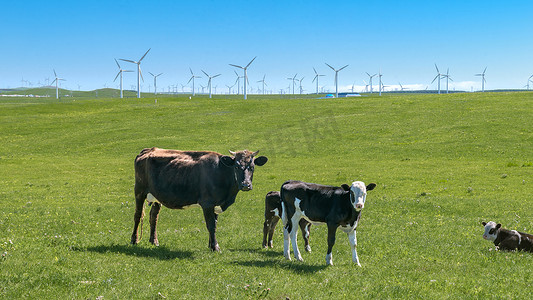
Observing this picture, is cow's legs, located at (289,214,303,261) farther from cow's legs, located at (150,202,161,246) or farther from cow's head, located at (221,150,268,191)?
cow's legs, located at (150,202,161,246)

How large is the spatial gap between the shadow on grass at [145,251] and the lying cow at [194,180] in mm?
999

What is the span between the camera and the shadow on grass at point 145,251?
12.8 m

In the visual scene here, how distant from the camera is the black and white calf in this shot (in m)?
11.7

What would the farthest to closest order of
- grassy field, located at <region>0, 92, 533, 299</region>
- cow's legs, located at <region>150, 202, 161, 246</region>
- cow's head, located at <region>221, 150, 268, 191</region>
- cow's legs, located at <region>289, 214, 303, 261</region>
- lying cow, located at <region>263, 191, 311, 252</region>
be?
cow's legs, located at <region>150, 202, 161, 246</region> → lying cow, located at <region>263, 191, 311, 252</region> → cow's head, located at <region>221, 150, 268, 191</region> → cow's legs, located at <region>289, 214, 303, 261</region> → grassy field, located at <region>0, 92, 533, 299</region>

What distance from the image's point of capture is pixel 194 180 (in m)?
14.3

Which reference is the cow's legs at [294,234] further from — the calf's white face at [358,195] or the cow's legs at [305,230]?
the calf's white face at [358,195]

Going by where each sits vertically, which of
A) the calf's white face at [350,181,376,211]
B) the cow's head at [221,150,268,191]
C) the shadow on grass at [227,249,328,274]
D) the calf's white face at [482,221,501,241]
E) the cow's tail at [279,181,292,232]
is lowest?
the shadow on grass at [227,249,328,274]

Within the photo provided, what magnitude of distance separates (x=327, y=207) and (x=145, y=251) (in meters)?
5.03

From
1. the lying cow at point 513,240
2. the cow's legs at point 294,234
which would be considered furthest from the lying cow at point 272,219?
the lying cow at point 513,240

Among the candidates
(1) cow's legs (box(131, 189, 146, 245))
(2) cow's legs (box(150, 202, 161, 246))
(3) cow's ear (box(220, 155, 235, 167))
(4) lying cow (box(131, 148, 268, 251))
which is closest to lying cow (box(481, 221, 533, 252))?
(4) lying cow (box(131, 148, 268, 251))

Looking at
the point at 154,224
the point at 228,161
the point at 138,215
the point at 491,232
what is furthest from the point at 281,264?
the point at 491,232

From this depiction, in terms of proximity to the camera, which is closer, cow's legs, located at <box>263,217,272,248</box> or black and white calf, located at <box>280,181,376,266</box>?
black and white calf, located at <box>280,181,376,266</box>

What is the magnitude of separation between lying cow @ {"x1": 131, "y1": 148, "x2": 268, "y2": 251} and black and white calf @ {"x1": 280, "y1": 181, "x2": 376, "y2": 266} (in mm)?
1317

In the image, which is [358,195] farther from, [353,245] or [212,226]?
[212,226]
